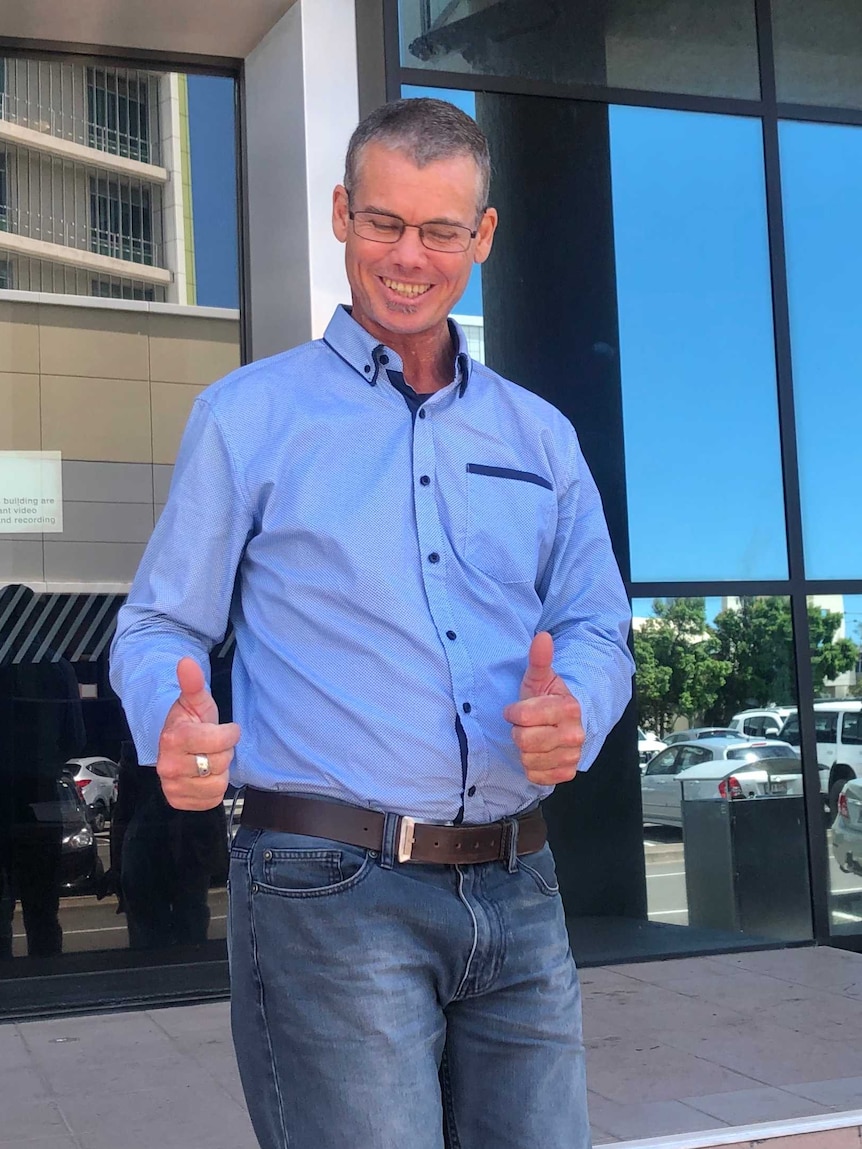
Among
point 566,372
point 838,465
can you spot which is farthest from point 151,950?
point 838,465

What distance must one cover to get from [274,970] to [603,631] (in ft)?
2.19

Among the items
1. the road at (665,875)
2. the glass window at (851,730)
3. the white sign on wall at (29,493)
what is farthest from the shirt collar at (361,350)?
the glass window at (851,730)

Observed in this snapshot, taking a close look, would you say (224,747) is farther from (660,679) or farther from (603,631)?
(660,679)

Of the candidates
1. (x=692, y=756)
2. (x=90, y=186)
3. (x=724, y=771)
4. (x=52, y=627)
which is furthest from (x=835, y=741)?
(x=90, y=186)

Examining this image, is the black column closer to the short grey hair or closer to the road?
the road

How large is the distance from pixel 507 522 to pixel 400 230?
44 centimetres

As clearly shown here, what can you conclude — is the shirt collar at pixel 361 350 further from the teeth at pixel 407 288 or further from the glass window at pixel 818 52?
the glass window at pixel 818 52

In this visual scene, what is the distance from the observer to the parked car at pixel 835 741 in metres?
5.98

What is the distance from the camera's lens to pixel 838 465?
6160mm

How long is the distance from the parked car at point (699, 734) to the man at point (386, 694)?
4043 mm

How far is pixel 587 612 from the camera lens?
1.99 m

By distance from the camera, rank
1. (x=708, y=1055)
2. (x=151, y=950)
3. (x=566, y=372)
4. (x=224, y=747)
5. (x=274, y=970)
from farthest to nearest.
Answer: (x=566, y=372) < (x=151, y=950) < (x=708, y=1055) < (x=274, y=970) < (x=224, y=747)

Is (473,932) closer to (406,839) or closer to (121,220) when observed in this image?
(406,839)

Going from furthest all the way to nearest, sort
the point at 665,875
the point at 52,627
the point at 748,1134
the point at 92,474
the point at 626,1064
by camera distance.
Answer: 1. the point at 665,875
2. the point at 92,474
3. the point at 52,627
4. the point at 626,1064
5. the point at 748,1134
